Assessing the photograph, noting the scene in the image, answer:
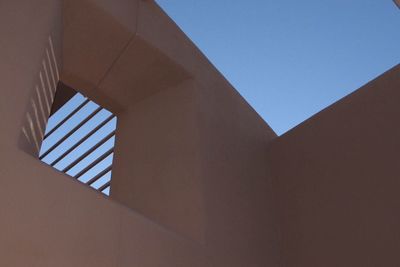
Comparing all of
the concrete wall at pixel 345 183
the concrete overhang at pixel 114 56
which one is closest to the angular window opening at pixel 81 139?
the concrete overhang at pixel 114 56

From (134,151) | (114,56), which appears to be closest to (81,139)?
(134,151)

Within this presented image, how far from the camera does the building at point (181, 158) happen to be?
2465 millimetres

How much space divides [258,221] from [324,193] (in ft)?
1.95

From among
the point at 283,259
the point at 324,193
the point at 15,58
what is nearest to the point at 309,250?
the point at 283,259

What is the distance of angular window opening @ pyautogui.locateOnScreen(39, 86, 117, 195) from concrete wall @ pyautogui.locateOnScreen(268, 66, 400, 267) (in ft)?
6.98

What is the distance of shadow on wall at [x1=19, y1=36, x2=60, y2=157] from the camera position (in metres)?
2.52

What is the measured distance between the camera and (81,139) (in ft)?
20.1

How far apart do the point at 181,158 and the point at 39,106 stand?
1.26 meters

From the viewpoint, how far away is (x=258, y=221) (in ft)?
12.7

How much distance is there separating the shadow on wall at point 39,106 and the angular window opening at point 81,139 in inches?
86.7

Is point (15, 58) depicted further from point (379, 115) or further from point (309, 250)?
point (379, 115)

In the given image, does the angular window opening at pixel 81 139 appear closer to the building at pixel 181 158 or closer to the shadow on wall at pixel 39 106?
→ the building at pixel 181 158

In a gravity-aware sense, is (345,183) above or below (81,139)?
below

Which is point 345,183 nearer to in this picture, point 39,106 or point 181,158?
point 181,158
